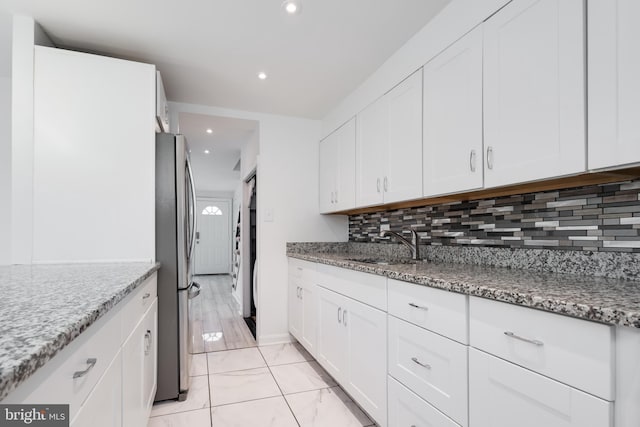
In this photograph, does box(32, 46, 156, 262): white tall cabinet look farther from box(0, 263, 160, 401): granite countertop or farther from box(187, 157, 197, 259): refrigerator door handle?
box(0, 263, 160, 401): granite countertop

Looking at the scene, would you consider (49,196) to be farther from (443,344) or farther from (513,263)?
(513,263)

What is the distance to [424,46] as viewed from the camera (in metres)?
2.00

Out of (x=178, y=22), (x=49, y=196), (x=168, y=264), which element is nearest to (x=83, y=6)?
(x=178, y=22)

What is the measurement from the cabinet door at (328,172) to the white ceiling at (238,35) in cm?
62

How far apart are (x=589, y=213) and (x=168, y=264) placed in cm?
232

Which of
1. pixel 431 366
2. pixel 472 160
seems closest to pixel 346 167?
pixel 472 160

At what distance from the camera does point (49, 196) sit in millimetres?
1998

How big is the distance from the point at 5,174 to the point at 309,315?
8.35 feet

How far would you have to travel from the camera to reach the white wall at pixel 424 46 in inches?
64.8

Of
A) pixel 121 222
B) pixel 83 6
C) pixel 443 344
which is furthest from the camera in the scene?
pixel 121 222

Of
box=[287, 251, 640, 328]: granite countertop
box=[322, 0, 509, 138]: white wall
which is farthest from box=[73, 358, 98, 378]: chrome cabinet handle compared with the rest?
box=[322, 0, 509, 138]: white wall

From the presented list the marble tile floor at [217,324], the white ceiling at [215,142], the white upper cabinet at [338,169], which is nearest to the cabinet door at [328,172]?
the white upper cabinet at [338,169]

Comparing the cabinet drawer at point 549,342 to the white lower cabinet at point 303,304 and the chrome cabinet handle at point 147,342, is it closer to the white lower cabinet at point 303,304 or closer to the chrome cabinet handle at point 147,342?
the chrome cabinet handle at point 147,342

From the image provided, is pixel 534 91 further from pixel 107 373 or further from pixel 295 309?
pixel 295 309
